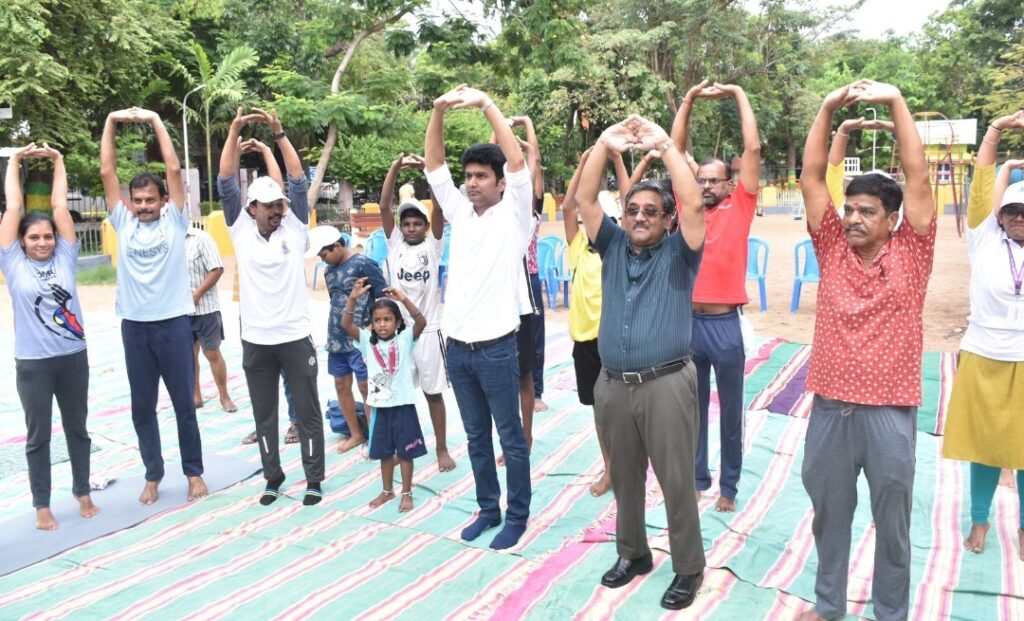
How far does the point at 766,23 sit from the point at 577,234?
87.0 ft

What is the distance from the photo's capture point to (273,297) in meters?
4.68

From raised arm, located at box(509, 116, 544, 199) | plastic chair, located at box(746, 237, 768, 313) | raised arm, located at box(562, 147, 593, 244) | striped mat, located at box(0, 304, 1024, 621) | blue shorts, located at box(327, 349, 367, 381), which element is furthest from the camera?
plastic chair, located at box(746, 237, 768, 313)

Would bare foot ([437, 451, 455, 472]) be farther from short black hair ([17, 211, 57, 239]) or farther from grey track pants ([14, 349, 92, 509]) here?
short black hair ([17, 211, 57, 239])

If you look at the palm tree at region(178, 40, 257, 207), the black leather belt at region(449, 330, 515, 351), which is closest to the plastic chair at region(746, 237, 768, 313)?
the black leather belt at region(449, 330, 515, 351)

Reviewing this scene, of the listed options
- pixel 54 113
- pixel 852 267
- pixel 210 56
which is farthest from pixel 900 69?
pixel 852 267

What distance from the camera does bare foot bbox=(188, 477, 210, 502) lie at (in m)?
4.95

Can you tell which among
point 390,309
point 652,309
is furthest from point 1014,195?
point 390,309

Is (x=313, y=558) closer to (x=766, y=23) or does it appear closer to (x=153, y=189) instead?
(x=153, y=189)

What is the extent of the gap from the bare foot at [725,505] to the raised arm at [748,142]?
1621 mm

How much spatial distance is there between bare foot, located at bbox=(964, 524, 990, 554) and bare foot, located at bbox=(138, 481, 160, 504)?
4.31 m

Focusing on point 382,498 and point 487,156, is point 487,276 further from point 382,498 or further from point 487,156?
point 382,498

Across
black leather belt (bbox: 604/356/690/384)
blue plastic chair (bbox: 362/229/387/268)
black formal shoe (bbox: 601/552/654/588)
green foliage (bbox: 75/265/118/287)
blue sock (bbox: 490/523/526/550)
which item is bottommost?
blue sock (bbox: 490/523/526/550)

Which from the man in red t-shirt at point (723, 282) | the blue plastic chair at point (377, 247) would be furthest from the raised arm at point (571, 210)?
the blue plastic chair at point (377, 247)

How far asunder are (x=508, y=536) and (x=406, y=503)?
0.79m
